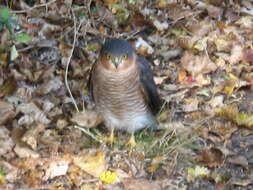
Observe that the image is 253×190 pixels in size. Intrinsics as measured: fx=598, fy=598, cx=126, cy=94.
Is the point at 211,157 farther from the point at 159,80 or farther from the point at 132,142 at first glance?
the point at 159,80

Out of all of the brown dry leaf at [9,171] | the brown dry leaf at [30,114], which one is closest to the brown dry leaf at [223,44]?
the brown dry leaf at [30,114]

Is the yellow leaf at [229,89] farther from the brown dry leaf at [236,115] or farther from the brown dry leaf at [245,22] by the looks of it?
the brown dry leaf at [245,22]

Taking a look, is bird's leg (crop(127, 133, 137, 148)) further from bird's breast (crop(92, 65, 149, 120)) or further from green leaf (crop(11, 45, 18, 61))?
green leaf (crop(11, 45, 18, 61))

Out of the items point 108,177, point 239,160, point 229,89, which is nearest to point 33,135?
point 108,177

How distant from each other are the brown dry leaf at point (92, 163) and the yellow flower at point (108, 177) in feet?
0.11

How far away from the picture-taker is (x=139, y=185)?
168 inches

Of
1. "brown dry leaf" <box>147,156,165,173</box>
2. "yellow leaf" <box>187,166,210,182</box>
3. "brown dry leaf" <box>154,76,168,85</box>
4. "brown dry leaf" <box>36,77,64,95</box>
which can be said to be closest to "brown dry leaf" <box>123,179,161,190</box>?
"brown dry leaf" <box>147,156,165,173</box>

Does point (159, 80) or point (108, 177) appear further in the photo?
point (159, 80)

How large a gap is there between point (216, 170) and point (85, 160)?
38.2 inches

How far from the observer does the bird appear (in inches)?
175

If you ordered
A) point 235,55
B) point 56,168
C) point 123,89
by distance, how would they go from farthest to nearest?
1. point 235,55
2. point 123,89
3. point 56,168

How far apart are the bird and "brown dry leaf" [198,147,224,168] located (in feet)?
1.87

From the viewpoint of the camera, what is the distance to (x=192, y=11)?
695cm

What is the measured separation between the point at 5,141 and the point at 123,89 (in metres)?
0.99
